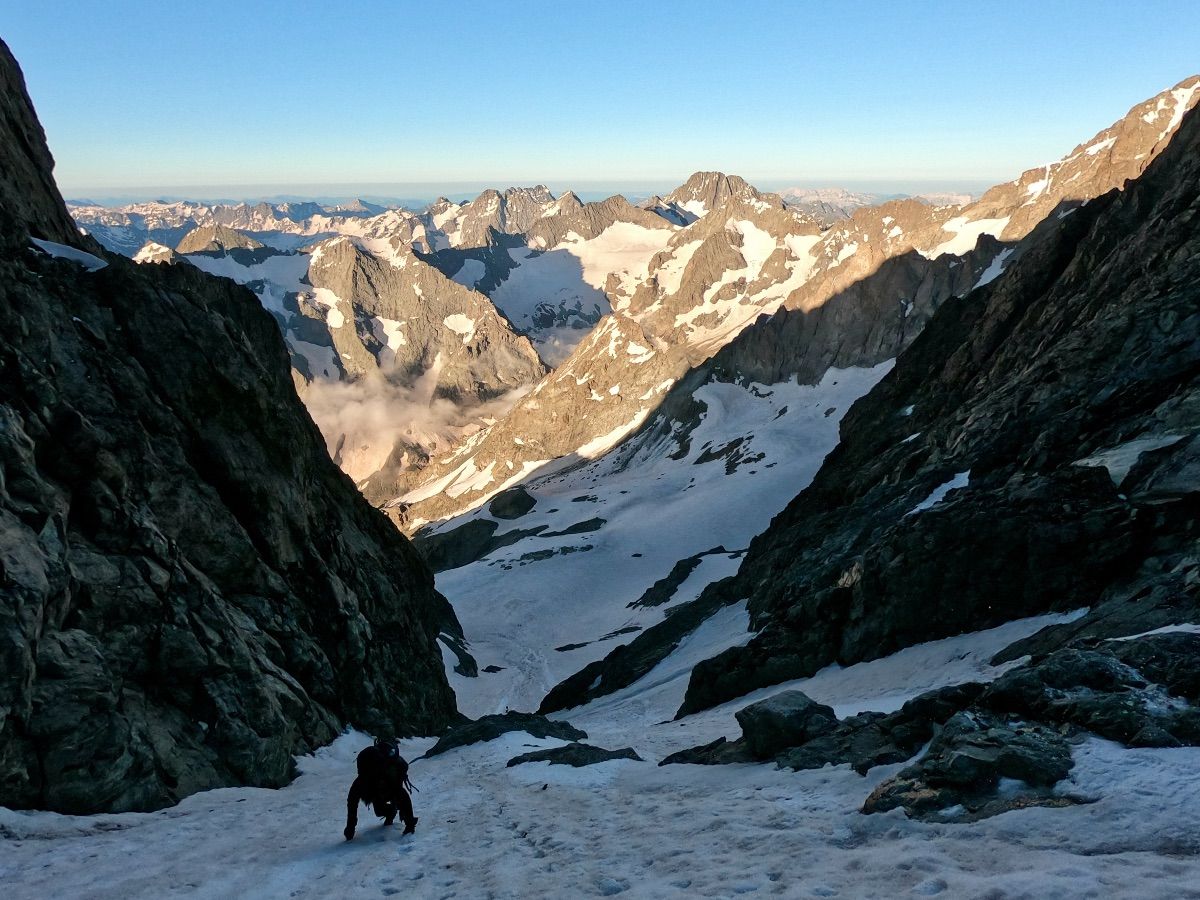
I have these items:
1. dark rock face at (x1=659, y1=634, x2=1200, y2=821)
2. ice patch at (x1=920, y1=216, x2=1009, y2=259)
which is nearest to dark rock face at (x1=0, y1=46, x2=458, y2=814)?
dark rock face at (x1=659, y1=634, x2=1200, y2=821)

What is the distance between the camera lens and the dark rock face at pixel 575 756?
1722 cm

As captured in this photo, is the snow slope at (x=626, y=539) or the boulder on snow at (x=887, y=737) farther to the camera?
the snow slope at (x=626, y=539)

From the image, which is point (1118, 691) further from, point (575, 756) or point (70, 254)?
point (70, 254)

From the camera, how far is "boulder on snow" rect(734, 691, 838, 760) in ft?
44.2

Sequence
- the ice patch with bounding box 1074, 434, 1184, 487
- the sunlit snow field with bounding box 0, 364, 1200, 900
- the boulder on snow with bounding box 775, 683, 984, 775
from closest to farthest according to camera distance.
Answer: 1. the sunlit snow field with bounding box 0, 364, 1200, 900
2. the boulder on snow with bounding box 775, 683, 984, 775
3. the ice patch with bounding box 1074, 434, 1184, 487

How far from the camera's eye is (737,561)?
219ft

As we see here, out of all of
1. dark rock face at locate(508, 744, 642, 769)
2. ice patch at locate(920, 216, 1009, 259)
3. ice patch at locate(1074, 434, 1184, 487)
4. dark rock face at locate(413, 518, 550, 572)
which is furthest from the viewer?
ice patch at locate(920, 216, 1009, 259)

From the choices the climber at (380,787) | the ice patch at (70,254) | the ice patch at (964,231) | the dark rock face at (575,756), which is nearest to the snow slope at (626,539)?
the dark rock face at (575,756)

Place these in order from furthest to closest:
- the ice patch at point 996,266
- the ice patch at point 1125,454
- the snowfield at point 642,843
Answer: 1. the ice patch at point 996,266
2. the ice patch at point 1125,454
3. the snowfield at point 642,843

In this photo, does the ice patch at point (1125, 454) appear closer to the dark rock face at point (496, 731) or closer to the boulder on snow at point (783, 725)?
the boulder on snow at point (783, 725)

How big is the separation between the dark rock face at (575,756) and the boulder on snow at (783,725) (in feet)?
14.1

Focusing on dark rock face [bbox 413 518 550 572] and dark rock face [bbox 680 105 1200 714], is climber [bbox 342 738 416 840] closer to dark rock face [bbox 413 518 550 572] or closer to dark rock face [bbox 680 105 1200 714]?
dark rock face [bbox 680 105 1200 714]

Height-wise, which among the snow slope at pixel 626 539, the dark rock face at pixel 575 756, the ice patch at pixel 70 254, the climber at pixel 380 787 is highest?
the ice patch at pixel 70 254

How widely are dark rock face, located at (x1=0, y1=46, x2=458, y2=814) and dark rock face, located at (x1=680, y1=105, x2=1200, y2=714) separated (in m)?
14.7
